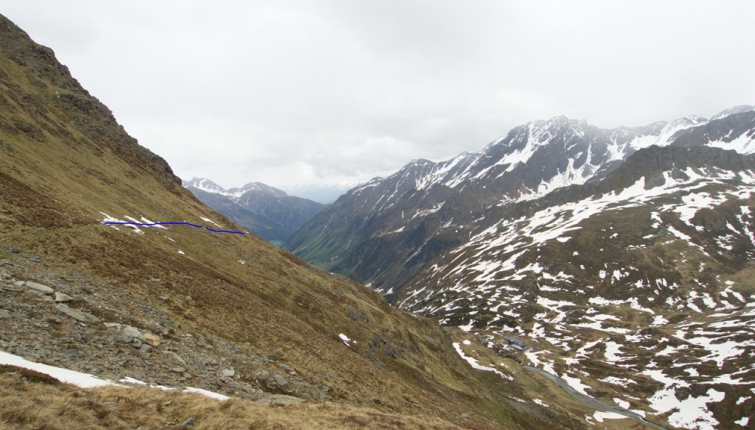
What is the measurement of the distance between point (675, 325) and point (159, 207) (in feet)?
630

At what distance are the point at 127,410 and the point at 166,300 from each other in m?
16.0

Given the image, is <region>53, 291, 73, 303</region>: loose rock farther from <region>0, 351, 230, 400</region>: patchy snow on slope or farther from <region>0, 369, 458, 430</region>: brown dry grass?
<region>0, 369, 458, 430</region>: brown dry grass

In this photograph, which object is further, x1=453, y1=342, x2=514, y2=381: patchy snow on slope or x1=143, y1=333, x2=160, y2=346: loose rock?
x1=453, y1=342, x2=514, y2=381: patchy snow on slope

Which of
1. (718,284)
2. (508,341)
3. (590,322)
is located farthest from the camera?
(718,284)

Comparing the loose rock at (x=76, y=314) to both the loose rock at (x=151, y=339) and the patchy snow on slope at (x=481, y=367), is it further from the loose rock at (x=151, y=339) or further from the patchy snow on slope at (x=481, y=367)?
the patchy snow on slope at (x=481, y=367)

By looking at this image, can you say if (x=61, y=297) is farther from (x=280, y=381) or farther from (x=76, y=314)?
(x=280, y=381)

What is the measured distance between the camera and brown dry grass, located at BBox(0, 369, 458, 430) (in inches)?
426

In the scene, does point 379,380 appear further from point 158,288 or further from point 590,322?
point 590,322

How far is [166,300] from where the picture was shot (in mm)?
27656

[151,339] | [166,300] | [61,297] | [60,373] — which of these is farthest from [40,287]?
[60,373]

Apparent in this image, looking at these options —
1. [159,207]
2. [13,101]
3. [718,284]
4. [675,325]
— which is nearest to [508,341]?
[675,325]

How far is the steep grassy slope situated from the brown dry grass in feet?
11.9

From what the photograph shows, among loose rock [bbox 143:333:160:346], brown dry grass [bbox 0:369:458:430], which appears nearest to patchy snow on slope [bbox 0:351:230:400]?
brown dry grass [bbox 0:369:458:430]

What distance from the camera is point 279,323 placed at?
36656mm
